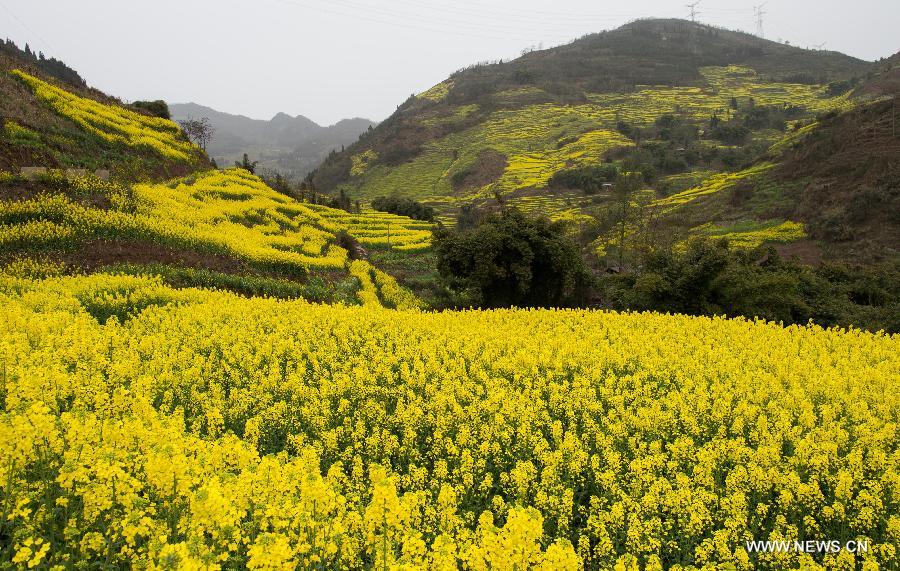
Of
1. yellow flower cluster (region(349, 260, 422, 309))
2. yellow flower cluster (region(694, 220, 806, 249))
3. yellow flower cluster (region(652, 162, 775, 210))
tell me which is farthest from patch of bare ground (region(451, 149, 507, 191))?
yellow flower cluster (region(349, 260, 422, 309))

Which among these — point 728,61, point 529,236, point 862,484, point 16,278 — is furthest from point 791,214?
point 728,61

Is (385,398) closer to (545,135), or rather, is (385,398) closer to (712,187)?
(712,187)

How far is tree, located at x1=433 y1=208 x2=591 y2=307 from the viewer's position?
18.2 meters

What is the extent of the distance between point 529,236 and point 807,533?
14.2 meters

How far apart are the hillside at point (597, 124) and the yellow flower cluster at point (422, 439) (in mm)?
23704

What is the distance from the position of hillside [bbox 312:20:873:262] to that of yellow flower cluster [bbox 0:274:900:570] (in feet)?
77.8

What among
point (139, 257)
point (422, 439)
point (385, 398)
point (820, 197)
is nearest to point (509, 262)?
point (385, 398)

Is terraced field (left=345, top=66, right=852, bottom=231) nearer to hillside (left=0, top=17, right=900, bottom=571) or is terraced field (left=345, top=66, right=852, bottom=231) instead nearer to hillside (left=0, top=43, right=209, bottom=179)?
hillside (left=0, top=43, right=209, bottom=179)

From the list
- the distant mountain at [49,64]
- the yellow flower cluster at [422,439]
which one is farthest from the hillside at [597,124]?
the distant mountain at [49,64]

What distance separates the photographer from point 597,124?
3666 inches

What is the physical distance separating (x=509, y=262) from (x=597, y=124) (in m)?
83.2

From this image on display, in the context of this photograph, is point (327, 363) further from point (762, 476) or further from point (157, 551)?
point (762, 476)

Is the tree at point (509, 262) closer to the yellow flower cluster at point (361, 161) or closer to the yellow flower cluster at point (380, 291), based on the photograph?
the yellow flower cluster at point (380, 291)

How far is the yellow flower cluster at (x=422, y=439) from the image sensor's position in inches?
136
